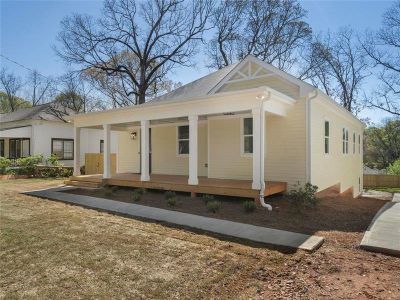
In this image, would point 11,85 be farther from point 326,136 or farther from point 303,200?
point 303,200

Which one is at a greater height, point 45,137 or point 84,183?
point 45,137

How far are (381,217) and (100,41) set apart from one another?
24.3 metres

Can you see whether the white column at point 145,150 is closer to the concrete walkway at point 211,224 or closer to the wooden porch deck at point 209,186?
the wooden porch deck at point 209,186

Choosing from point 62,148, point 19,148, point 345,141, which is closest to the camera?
point 345,141

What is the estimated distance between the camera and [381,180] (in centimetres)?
2448

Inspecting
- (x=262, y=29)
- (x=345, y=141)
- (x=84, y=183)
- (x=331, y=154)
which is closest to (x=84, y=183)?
(x=84, y=183)

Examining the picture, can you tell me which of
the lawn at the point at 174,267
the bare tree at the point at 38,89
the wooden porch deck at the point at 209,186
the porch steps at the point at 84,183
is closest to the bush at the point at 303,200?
the wooden porch deck at the point at 209,186

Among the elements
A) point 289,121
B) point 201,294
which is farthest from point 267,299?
point 289,121

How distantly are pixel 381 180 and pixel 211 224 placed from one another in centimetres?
2245

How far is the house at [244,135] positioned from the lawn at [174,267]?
3527 millimetres

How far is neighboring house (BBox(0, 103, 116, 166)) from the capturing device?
898 inches

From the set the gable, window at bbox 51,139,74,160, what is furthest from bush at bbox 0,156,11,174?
the gable

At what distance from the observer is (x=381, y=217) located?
7.81m

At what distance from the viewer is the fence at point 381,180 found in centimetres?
2402
